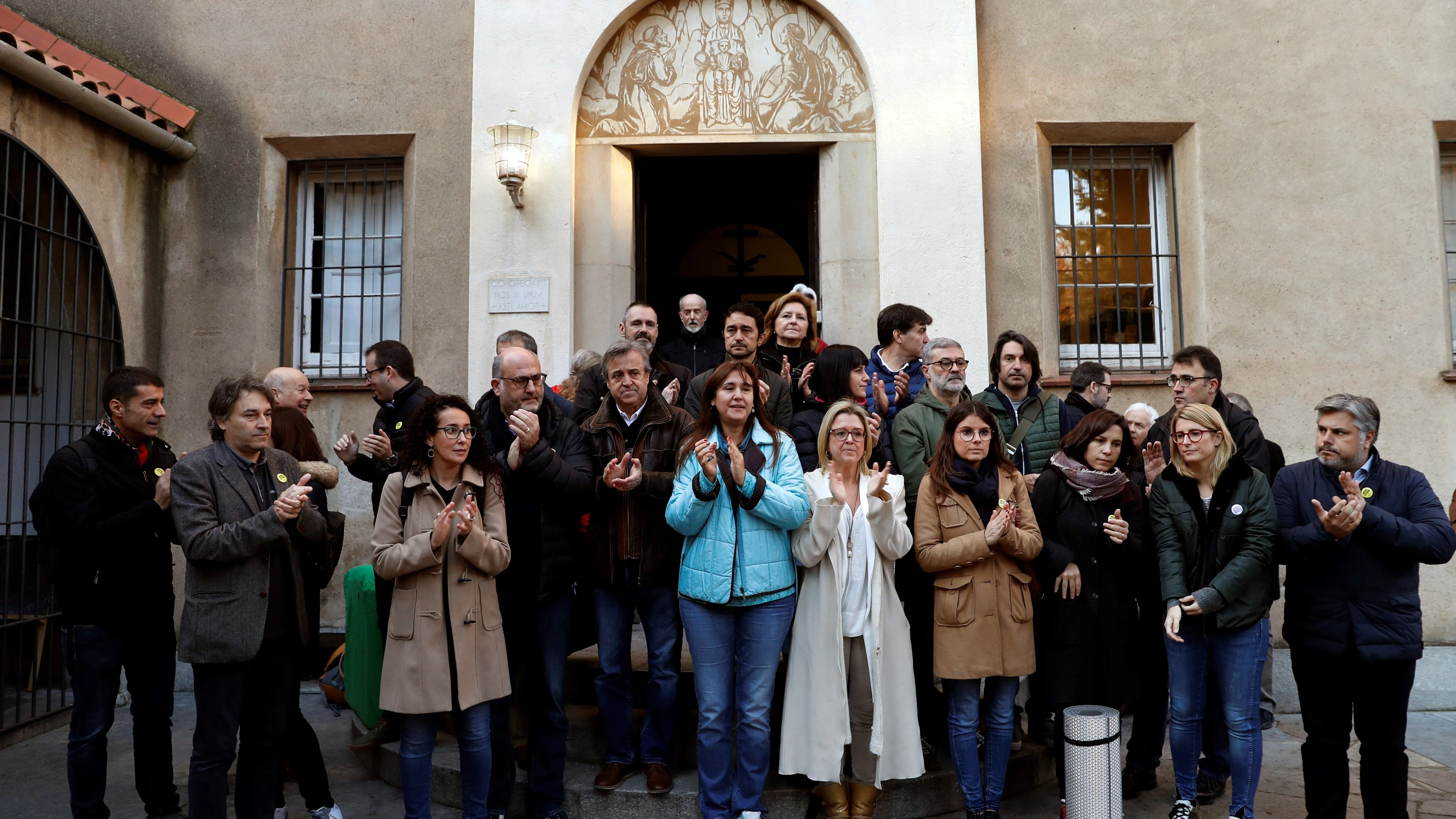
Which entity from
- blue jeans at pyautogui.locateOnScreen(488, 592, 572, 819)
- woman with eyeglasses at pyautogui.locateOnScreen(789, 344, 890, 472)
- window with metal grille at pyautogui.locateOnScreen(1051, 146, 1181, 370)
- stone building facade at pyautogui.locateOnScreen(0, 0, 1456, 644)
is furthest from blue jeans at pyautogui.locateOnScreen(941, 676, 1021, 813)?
window with metal grille at pyautogui.locateOnScreen(1051, 146, 1181, 370)

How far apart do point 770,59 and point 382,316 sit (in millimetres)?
3597

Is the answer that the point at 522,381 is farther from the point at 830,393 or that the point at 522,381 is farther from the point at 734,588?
the point at 830,393

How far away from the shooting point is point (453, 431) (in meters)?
4.34

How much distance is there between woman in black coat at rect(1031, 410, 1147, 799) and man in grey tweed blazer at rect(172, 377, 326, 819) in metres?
3.26

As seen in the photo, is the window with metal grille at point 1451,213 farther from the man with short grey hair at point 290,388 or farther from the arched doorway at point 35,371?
the arched doorway at point 35,371

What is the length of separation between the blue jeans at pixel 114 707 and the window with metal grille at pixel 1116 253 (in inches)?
251

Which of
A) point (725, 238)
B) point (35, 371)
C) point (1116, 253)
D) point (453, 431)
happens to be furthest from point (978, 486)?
point (725, 238)

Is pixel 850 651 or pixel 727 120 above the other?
pixel 727 120

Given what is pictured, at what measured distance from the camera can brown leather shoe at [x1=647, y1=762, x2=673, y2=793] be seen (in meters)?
4.76

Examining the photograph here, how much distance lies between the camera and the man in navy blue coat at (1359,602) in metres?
4.29

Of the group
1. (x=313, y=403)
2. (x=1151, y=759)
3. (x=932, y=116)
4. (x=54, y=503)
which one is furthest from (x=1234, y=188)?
(x=54, y=503)

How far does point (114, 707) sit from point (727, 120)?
17.8ft

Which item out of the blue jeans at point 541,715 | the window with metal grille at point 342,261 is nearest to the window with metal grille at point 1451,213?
the blue jeans at point 541,715

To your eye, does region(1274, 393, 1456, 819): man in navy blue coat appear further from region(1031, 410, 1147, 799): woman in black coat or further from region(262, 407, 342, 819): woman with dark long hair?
region(262, 407, 342, 819): woman with dark long hair
